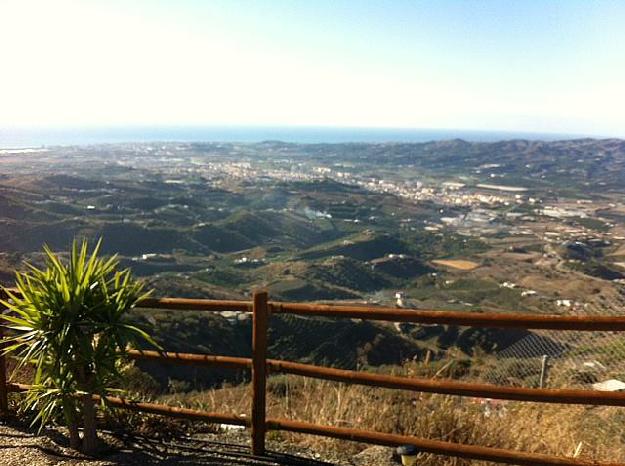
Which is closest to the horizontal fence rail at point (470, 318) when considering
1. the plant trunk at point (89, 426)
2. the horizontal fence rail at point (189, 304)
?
the horizontal fence rail at point (189, 304)

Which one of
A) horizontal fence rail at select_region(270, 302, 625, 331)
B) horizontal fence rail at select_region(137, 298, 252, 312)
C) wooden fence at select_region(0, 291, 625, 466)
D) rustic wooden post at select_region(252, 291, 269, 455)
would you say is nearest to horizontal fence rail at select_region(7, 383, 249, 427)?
wooden fence at select_region(0, 291, 625, 466)

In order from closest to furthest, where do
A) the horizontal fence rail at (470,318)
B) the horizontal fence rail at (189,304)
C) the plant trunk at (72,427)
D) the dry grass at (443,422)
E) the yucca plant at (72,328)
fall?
the horizontal fence rail at (470,318) → the yucca plant at (72,328) → the plant trunk at (72,427) → the horizontal fence rail at (189,304) → the dry grass at (443,422)

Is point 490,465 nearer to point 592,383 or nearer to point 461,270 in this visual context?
point 592,383

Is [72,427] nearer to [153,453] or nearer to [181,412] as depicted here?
[153,453]

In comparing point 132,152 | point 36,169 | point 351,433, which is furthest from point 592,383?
point 132,152

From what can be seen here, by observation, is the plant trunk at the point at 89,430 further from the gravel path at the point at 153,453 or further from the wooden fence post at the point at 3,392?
the wooden fence post at the point at 3,392
